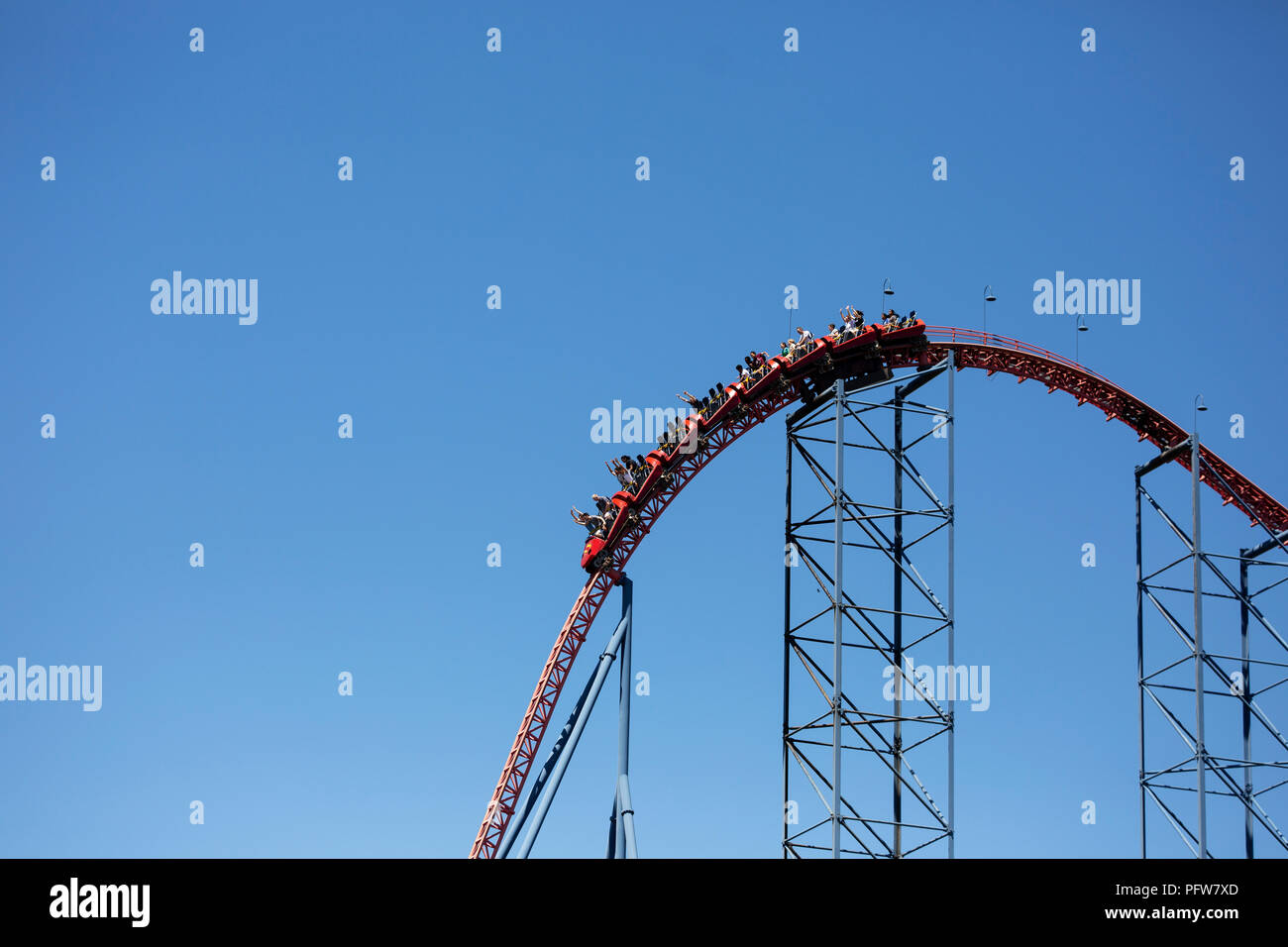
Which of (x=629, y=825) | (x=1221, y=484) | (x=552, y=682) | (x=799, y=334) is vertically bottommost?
(x=629, y=825)

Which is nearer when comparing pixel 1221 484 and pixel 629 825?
pixel 629 825

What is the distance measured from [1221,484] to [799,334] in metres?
13.4
